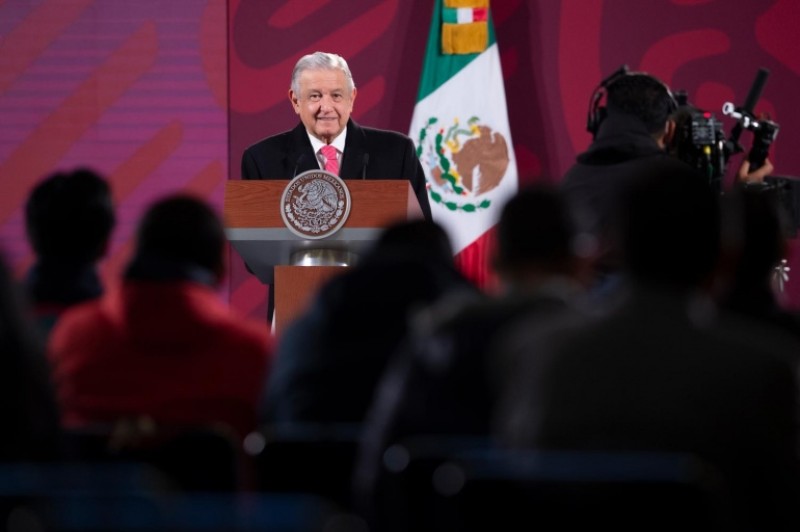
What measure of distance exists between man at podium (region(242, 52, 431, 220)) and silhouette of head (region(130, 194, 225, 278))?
2506mm

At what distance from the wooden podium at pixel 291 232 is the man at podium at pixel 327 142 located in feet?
3.27

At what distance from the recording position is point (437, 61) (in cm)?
670

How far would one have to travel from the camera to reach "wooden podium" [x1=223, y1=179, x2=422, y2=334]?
13.1 feet

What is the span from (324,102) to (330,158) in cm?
22

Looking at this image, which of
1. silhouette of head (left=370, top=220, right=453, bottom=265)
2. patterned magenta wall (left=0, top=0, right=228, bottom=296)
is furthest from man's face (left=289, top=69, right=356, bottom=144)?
silhouette of head (left=370, top=220, right=453, bottom=265)

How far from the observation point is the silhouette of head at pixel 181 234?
252 cm

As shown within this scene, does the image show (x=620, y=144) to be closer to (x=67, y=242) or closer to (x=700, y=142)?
(x=700, y=142)

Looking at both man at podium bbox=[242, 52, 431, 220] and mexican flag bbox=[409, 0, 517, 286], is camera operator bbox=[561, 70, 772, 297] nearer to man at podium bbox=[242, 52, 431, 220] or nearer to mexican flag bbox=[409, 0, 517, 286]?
man at podium bbox=[242, 52, 431, 220]

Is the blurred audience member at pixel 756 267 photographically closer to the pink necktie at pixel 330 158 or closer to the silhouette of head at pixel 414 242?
the silhouette of head at pixel 414 242

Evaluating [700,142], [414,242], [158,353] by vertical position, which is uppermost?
[414,242]

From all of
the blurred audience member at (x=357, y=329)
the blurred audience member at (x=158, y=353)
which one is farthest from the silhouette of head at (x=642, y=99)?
the blurred audience member at (x=158, y=353)

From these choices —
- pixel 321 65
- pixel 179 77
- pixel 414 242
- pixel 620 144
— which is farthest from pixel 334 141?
pixel 414 242

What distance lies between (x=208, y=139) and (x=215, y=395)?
4.60 meters

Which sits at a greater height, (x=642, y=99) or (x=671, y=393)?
(x=642, y=99)
